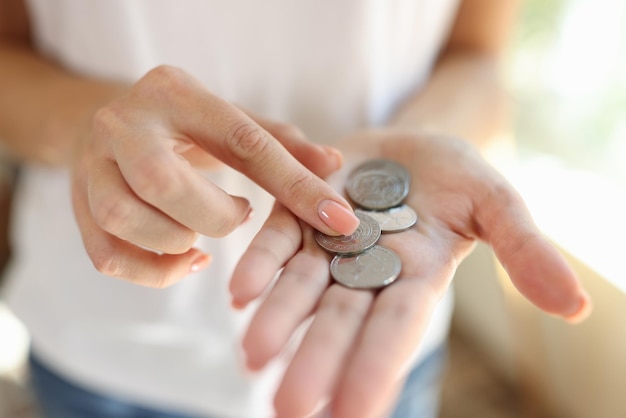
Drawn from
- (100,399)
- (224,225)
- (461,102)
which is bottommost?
(100,399)

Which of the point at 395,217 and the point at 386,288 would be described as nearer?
the point at 386,288

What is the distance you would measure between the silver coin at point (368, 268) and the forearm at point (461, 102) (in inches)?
11.8

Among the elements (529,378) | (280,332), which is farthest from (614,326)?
(280,332)

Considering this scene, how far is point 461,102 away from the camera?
0.94m

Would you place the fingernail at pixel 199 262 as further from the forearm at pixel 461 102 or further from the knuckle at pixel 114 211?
the forearm at pixel 461 102

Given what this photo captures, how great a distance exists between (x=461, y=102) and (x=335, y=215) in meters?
0.43

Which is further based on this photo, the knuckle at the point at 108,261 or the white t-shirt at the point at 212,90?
the white t-shirt at the point at 212,90

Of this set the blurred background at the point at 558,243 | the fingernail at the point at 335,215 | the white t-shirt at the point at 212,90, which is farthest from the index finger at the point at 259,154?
the blurred background at the point at 558,243

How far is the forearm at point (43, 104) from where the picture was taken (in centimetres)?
78

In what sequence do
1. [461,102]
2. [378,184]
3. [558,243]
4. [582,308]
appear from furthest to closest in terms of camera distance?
1. [558,243]
2. [461,102]
3. [378,184]
4. [582,308]

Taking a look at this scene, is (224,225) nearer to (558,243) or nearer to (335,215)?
(335,215)

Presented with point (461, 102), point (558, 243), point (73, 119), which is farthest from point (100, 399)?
point (558, 243)

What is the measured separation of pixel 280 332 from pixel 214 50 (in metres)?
0.48

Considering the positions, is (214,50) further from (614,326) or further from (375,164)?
(614,326)
